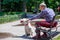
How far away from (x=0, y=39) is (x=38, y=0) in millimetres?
37556

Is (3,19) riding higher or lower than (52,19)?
lower

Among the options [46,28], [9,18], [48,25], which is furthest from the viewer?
[9,18]

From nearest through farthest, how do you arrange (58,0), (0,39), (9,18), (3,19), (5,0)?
1. (0,39)
2. (3,19)
3. (9,18)
4. (5,0)
5. (58,0)

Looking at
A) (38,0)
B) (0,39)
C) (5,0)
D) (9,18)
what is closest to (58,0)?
(38,0)

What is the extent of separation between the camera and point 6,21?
87.8 feet

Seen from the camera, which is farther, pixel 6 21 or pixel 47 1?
pixel 47 1

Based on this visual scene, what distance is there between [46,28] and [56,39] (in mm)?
899

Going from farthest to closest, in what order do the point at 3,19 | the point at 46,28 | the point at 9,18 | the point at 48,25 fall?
the point at 9,18 < the point at 3,19 < the point at 46,28 < the point at 48,25

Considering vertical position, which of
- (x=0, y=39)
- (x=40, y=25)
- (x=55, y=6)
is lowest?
(x=55, y=6)

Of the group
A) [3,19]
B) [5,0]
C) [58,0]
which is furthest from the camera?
[58,0]

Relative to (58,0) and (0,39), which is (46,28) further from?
(58,0)

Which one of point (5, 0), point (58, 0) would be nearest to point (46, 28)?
point (5, 0)

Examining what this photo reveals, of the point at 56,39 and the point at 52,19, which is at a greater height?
the point at 52,19

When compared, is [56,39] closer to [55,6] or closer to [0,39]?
[0,39]
